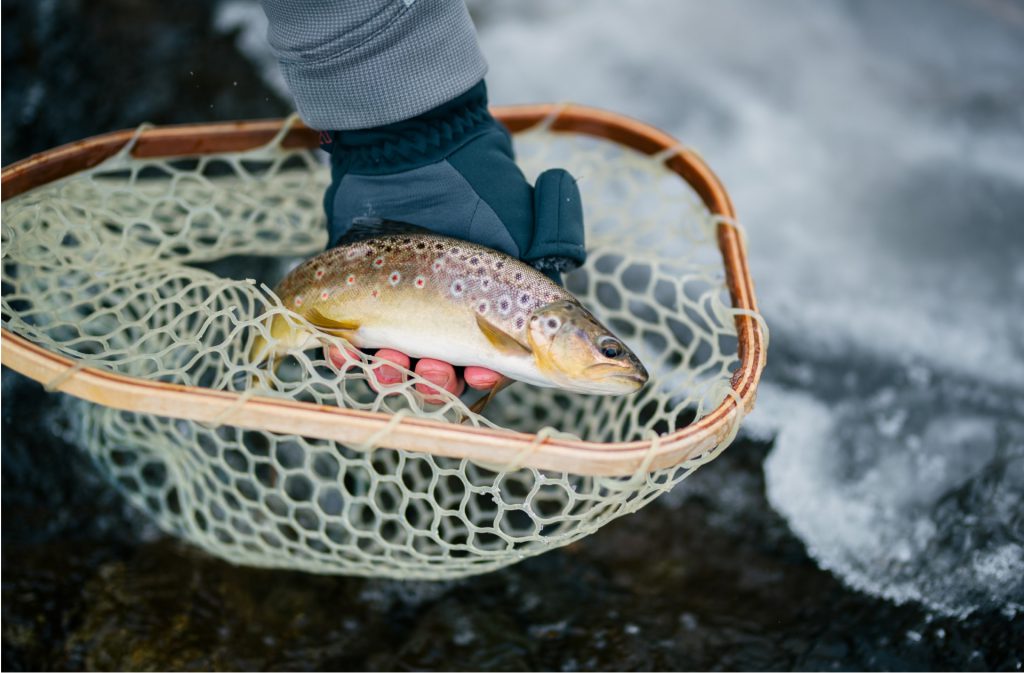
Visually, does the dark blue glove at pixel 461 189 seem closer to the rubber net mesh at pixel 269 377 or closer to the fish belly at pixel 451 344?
the fish belly at pixel 451 344

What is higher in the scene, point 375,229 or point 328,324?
point 375,229

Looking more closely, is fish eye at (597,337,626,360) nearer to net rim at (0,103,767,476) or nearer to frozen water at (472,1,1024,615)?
net rim at (0,103,767,476)

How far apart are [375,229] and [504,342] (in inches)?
16.3

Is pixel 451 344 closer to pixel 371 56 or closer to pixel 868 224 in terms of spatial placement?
pixel 371 56

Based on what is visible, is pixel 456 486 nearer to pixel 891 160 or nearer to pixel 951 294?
pixel 951 294

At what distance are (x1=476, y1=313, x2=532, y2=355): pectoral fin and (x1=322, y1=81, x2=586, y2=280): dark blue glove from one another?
222 millimetres

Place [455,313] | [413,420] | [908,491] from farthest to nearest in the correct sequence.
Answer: [908,491] → [455,313] → [413,420]

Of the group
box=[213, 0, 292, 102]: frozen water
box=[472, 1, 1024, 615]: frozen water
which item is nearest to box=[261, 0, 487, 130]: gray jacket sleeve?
box=[472, 1, 1024, 615]: frozen water

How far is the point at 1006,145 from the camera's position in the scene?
12.0ft

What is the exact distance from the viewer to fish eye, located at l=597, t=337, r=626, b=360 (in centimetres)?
158

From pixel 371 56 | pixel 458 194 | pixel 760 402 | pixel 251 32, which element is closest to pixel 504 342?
pixel 458 194

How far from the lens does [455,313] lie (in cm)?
167

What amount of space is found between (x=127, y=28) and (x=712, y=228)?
9.43ft

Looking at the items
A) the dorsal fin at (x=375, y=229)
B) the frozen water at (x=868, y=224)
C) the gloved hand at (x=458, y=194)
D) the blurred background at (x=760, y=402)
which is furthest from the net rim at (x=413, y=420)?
the frozen water at (x=868, y=224)
